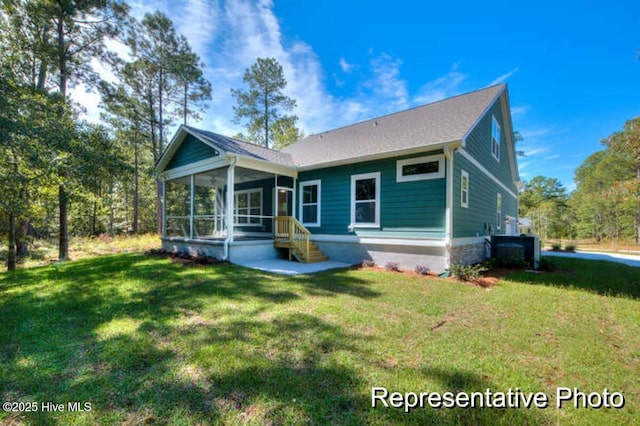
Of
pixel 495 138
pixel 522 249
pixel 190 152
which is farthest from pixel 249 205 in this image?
pixel 495 138

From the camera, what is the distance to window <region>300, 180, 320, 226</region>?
32.3 feet

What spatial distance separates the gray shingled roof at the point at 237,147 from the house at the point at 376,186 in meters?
0.08

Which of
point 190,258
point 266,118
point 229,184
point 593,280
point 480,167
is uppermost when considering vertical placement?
point 266,118

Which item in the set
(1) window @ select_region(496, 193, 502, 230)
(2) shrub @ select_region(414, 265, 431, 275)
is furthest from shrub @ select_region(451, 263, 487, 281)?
(1) window @ select_region(496, 193, 502, 230)

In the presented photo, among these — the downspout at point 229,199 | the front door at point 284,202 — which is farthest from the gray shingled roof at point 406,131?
the downspout at point 229,199

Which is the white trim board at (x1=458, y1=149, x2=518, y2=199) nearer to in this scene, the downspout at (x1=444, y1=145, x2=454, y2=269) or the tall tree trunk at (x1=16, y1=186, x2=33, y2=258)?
the downspout at (x1=444, y1=145, x2=454, y2=269)

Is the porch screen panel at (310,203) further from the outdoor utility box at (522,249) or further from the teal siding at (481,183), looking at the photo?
the outdoor utility box at (522,249)

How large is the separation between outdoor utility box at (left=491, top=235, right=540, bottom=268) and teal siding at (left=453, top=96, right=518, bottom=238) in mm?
859

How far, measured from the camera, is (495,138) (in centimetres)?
1145

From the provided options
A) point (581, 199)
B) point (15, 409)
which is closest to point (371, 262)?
point (15, 409)

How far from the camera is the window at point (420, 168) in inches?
290

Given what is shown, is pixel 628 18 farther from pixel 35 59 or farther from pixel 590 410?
pixel 35 59

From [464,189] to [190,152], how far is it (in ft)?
31.5

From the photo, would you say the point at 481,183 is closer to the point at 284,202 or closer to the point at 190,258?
the point at 284,202
